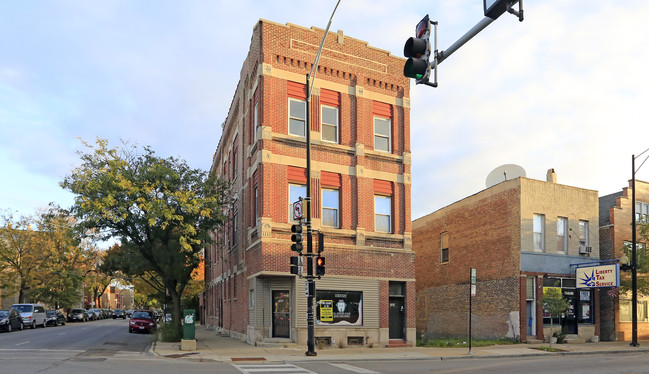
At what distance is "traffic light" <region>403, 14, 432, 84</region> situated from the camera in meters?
8.61

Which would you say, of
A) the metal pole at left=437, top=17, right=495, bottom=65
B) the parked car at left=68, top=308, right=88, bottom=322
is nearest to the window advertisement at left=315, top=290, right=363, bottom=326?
the metal pole at left=437, top=17, right=495, bottom=65

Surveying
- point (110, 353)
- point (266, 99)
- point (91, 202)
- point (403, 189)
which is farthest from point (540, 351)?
point (91, 202)

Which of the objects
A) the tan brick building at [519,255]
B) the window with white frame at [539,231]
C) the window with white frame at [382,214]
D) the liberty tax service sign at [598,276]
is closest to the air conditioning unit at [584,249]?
the tan brick building at [519,255]

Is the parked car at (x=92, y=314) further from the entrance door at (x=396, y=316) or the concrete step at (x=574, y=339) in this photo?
the concrete step at (x=574, y=339)

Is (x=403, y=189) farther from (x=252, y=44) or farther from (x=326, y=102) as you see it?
(x=252, y=44)

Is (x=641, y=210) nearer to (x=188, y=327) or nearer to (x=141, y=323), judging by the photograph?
(x=188, y=327)

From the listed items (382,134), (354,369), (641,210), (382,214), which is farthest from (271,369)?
(641,210)

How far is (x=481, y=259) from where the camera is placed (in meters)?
31.1

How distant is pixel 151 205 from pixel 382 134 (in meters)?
11.0

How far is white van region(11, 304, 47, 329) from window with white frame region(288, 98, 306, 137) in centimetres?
3056

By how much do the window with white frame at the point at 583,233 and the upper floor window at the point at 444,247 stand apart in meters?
7.61

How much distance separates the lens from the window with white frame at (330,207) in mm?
24756

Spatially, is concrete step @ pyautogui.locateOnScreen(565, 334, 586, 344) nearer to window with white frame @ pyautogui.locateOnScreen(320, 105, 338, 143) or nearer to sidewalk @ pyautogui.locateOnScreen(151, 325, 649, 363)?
sidewalk @ pyautogui.locateOnScreen(151, 325, 649, 363)

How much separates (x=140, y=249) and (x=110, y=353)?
7167 millimetres
